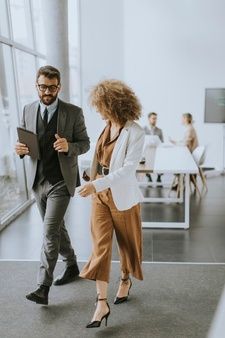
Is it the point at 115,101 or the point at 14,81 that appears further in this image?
the point at 14,81

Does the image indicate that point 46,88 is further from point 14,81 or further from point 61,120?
point 14,81

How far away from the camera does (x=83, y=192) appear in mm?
2350

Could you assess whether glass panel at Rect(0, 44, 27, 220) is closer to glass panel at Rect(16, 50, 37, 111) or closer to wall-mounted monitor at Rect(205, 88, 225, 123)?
glass panel at Rect(16, 50, 37, 111)

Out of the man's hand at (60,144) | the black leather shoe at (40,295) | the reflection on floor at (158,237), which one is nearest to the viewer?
the man's hand at (60,144)

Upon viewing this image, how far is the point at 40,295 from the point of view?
2760 mm

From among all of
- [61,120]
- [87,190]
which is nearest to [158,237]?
[61,120]

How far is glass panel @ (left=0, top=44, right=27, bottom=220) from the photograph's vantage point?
510cm

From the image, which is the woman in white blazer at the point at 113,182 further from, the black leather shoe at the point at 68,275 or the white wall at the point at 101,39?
the white wall at the point at 101,39

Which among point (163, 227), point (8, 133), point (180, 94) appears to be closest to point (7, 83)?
point (8, 133)

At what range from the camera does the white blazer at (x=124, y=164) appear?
2.40 metres

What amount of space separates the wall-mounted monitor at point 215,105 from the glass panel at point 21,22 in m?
4.03

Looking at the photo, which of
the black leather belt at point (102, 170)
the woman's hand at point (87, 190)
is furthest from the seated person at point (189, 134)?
the woman's hand at point (87, 190)

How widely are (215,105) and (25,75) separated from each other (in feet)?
14.1

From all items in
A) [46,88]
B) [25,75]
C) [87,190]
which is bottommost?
[87,190]
